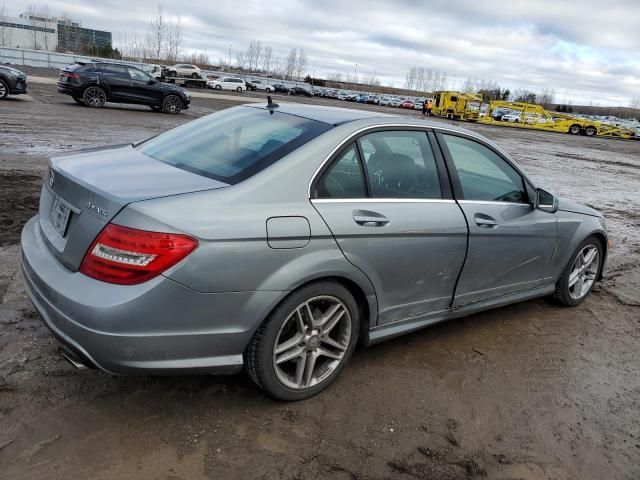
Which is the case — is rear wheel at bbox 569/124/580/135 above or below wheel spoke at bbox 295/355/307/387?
below

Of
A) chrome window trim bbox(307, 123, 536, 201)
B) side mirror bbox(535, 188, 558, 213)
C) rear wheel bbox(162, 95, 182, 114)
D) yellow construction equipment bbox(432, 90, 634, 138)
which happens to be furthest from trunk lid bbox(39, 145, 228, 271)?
yellow construction equipment bbox(432, 90, 634, 138)

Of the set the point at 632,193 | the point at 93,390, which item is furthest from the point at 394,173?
the point at 632,193

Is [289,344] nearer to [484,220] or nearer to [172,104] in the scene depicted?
[484,220]

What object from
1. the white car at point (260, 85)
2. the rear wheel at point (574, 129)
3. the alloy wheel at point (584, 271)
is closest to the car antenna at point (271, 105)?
the alloy wheel at point (584, 271)

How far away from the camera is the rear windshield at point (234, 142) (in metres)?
2.92

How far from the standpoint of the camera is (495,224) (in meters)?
3.74

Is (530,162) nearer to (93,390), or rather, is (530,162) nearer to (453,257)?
(453,257)

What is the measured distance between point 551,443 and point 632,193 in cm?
1211

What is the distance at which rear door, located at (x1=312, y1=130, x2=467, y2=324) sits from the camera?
2.96 m

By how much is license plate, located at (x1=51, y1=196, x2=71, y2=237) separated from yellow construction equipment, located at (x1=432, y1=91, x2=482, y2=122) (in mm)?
46031

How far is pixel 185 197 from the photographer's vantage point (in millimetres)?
2543

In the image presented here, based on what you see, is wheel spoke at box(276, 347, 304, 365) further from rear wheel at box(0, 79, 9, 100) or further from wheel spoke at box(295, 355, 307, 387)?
rear wheel at box(0, 79, 9, 100)

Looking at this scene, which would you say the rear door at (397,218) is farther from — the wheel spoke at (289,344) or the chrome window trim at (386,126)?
the wheel spoke at (289,344)

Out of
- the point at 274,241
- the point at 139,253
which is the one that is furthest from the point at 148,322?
the point at 274,241
